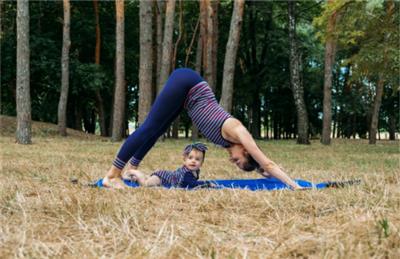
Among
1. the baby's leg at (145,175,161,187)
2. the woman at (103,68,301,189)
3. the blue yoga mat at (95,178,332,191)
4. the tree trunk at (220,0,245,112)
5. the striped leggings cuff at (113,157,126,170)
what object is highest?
the tree trunk at (220,0,245,112)

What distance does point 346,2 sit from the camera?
1058 centimetres

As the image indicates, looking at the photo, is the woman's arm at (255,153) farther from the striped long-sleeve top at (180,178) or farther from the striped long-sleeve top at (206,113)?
the striped long-sleeve top at (180,178)

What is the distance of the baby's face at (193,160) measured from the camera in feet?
A: 16.2

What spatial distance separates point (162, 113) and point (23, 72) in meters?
8.88

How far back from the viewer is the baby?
15.8ft

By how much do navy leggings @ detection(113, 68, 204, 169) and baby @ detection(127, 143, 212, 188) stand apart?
29 cm

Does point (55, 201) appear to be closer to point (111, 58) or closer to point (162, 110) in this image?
point (162, 110)

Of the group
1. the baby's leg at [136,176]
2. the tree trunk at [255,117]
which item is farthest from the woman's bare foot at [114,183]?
the tree trunk at [255,117]

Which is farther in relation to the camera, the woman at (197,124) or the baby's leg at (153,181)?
the baby's leg at (153,181)

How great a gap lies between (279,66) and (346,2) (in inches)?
681

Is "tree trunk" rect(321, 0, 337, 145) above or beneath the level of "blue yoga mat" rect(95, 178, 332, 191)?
above

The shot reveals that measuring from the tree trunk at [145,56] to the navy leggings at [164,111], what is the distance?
9.69 meters

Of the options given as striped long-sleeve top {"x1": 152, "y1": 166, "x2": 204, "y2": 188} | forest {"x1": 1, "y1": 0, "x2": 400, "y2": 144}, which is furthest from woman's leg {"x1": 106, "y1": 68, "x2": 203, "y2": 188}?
forest {"x1": 1, "y1": 0, "x2": 400, "y2": 144}

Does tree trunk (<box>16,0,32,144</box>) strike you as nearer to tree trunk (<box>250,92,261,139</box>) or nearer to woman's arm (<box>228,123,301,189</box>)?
woman's arm (<box>228,123,301,189</box>)
